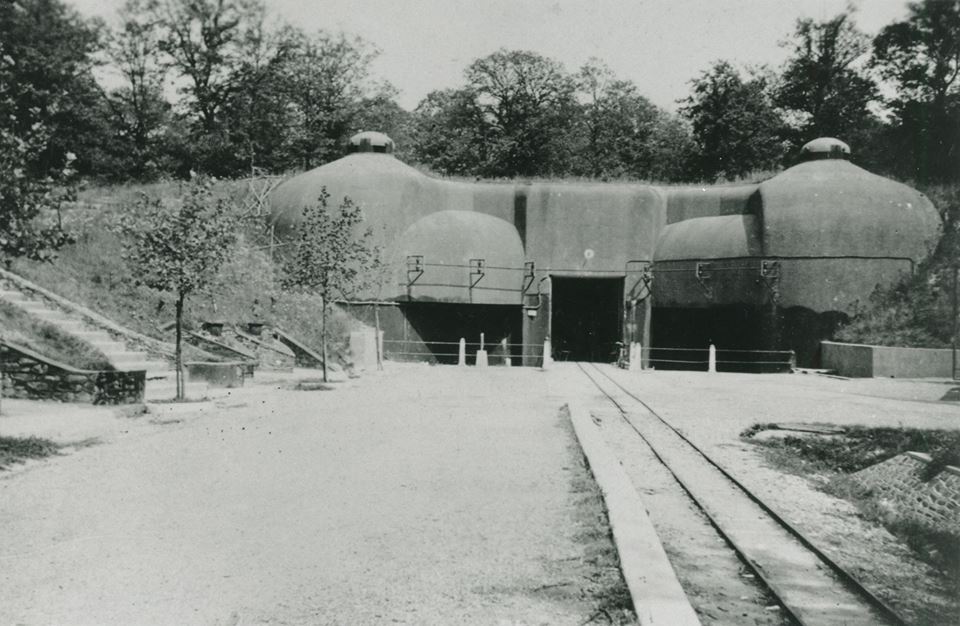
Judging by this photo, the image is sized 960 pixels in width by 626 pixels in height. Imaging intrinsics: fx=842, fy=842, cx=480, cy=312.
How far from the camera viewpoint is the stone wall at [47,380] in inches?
560

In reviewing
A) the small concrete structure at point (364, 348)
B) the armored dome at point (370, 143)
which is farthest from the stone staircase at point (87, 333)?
the armored dome at point (370, 143)

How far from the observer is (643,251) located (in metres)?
34.9

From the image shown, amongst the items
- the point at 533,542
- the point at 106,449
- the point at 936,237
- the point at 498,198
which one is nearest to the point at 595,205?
the point at 498,198

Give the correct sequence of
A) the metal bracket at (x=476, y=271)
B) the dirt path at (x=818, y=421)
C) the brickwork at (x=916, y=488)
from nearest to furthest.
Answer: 1. the dirt path at (x=818, y=421)
2. the brickwork at (x=916, y=488)
3. the metal bracket at (x=476, y=271)

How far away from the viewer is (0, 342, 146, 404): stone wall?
14.2 m

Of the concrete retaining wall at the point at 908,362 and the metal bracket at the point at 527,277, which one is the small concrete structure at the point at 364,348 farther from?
the concrete retaining wall at the point at 908,362

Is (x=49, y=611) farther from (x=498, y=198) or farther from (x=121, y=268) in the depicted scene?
(x=498, y=198)

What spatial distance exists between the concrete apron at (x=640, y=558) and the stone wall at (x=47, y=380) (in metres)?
8.88

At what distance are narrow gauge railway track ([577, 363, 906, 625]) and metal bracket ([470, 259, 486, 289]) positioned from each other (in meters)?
20.4

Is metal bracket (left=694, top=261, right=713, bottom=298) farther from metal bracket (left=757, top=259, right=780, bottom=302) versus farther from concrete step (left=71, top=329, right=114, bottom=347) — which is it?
concrete step (left=71, top=329, right=114, bottom=347)

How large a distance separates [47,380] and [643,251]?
25.3m

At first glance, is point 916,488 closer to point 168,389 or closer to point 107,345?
point 168,389

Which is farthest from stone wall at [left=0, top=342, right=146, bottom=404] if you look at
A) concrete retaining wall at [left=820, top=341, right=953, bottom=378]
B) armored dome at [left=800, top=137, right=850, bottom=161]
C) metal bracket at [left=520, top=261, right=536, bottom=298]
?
armored dome at [left=800, top=137, right=850, bottom=161]

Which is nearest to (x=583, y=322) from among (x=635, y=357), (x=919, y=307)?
(x=635, y=357)
